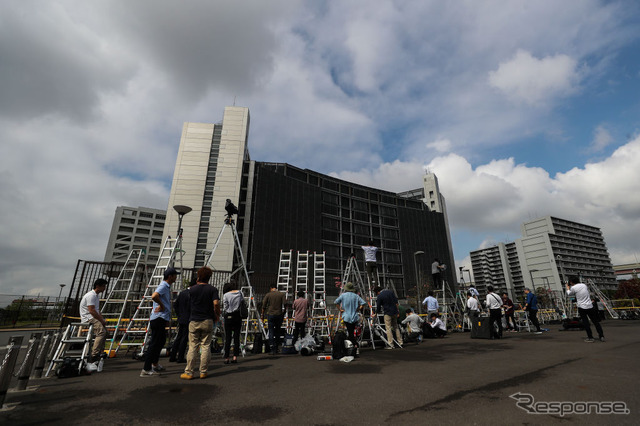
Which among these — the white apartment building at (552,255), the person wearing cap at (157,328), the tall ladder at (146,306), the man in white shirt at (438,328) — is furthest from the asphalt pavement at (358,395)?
the white apartment building at (552,255)

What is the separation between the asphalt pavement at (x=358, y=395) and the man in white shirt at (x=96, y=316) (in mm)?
579

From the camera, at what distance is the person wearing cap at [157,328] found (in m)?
5.53

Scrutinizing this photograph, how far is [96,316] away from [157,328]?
1674 mm

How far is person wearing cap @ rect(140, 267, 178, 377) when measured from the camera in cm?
553

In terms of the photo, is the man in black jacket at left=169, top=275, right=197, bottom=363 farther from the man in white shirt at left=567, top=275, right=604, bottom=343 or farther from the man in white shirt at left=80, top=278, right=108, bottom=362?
the man in white shirt at left=567, top=275, right=604, bottom=343

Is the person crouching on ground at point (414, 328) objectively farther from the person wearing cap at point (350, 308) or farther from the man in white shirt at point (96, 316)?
the man in white shirt at point (96, 316)

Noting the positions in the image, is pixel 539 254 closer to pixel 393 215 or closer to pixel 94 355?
pixel 393 215

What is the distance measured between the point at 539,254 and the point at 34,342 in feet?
463

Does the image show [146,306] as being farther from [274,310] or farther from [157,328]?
[274,310]

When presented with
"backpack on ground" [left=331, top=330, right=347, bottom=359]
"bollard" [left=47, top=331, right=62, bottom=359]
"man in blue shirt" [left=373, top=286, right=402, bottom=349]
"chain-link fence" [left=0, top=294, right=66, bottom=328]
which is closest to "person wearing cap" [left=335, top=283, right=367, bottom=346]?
"backpack on ground" [left=331, top=330, right=347, bottom=359]

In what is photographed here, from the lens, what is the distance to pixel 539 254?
111 metres

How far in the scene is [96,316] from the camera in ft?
20.4

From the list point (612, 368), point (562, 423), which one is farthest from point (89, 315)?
point (612, 368)

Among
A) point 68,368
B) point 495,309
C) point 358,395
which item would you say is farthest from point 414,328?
point 68,368
